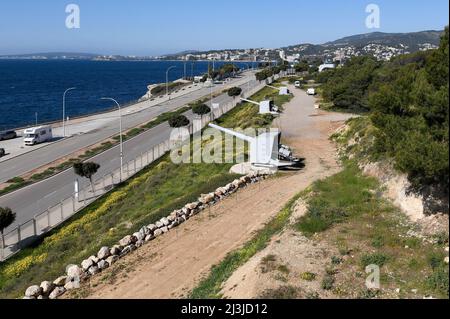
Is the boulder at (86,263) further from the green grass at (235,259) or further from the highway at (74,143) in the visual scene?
the highway at (74,143)

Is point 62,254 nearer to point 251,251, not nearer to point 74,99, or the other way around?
point 251,251

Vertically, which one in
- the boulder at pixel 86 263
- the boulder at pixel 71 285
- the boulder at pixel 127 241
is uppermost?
the boulder at pixel 127 241

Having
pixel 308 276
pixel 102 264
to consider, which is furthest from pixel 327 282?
pixel 102 264

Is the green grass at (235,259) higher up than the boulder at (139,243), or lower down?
higher up

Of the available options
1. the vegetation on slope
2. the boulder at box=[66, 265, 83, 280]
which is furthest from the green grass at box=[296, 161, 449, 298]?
the boulder at box=[66, 265, 83, 280]

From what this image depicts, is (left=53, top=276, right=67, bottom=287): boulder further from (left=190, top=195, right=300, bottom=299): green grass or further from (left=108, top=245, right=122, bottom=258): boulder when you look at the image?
(left=190, top=195, right=300, bottom=299): green grass

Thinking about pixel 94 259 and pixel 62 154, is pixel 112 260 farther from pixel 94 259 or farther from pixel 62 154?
pixel 62 154


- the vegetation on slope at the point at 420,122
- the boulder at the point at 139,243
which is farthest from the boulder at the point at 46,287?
the vegetation on slope at the point at 420,122
